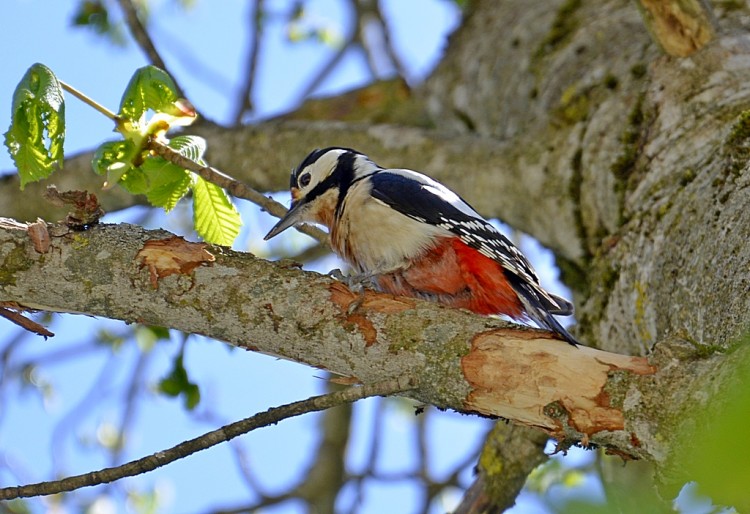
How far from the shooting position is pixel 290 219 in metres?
3.63

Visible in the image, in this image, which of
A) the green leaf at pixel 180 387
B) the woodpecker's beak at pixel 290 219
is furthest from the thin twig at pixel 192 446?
the woodpecker's beak at pixel 290 219

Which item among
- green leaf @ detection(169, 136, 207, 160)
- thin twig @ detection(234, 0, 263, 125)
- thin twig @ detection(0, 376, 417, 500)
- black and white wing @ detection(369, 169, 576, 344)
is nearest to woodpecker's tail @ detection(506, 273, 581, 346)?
black and white wing @ detection(369, 169, 576, 344)

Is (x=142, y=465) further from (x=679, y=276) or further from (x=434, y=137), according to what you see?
(x=434, y=137)

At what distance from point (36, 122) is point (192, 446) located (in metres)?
1.05

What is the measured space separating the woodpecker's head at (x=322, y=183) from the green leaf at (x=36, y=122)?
1.14 metres

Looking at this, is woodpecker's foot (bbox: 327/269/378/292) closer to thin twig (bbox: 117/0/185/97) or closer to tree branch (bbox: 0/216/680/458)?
tree branch (bbox: 0/216/680/458)

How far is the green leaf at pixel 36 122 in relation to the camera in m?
2.40

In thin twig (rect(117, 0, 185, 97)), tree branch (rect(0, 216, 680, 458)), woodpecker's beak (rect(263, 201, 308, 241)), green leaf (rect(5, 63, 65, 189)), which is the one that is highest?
thin twig (rect(117, 0, 185, 97))

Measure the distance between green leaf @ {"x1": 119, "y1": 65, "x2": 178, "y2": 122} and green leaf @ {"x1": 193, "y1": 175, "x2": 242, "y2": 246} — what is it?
0.31 meters

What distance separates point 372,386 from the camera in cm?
206

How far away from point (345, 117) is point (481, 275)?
3.38m

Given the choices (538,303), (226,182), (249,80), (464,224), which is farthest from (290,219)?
(249,80)

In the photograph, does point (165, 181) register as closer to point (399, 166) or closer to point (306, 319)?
point (306, 319)

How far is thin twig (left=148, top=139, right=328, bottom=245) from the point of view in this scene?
276 cm
